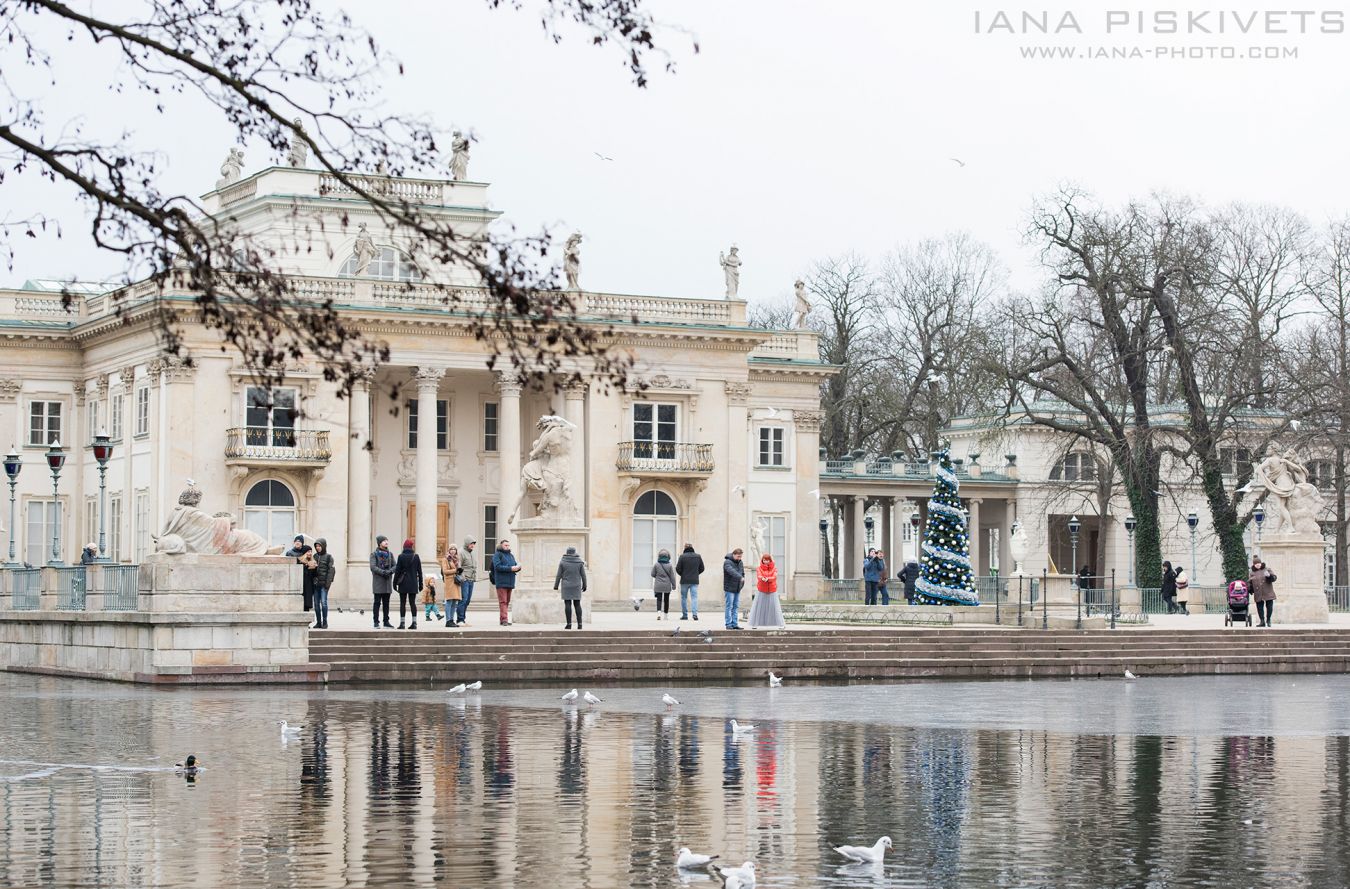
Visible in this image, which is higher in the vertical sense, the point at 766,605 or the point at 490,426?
the point at 490,426

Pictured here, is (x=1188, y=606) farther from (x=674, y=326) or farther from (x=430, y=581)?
(x=430, y=581)

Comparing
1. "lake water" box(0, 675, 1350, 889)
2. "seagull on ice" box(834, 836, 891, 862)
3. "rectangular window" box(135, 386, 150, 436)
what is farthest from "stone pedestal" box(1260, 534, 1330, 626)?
"seagull on ice" box(834, 836, 891, 862)

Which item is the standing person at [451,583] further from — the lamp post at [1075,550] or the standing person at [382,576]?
the lamp post at [1075,550]

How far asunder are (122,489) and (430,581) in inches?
920

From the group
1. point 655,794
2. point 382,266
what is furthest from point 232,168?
point 655,794

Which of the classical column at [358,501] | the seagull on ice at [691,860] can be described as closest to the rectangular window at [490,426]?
the classical column at [358,501]

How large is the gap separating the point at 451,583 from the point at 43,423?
3068 centimetres

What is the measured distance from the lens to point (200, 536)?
26.8m

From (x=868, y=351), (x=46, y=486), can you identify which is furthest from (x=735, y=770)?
(x=868, y=351)

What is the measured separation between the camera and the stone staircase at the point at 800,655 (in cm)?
2888

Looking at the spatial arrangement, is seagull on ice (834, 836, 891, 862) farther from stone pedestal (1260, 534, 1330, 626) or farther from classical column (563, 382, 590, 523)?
classical column (563, 382, 590, 523)

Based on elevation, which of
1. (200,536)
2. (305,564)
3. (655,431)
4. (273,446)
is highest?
(655,431)

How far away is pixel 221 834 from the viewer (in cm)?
1182

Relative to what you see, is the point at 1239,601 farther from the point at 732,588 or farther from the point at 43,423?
the point at 43,423
